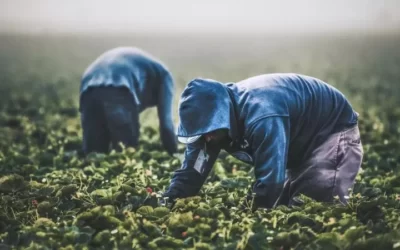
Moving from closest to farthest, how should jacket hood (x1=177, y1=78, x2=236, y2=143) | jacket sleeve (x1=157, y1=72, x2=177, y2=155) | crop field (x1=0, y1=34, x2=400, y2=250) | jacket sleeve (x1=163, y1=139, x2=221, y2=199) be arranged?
→ 1. crop field (x1=0, y1=34, x2=400, y2=250)
2. jacket hood (x1=177, y1=78, x2=236, y2=143)
3. jacket sleeve (x1=163, y1=139, x2=221, y2=199)
4. jacket sleeve (x1=157, y1=72, x2=177, y2=155)

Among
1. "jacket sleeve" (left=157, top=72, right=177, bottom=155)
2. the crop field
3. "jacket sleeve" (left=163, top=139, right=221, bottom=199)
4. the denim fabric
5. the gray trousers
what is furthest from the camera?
"jacket sleeve" (left=157, top=72, right=177, bottom=155)

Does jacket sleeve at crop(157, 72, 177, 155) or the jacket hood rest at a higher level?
the jacket hood

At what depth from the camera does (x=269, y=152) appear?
382 cm

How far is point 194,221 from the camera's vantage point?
12.6 feet

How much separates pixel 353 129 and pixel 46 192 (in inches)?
73.7

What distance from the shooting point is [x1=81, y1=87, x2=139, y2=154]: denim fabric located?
5.98 metres

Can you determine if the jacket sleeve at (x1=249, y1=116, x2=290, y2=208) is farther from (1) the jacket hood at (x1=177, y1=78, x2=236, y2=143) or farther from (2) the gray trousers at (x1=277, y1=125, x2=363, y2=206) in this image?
(2) the gray trousers at (x1=277, y1=125, x2=363, y2=206)

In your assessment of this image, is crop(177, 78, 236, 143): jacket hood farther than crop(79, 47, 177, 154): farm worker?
No

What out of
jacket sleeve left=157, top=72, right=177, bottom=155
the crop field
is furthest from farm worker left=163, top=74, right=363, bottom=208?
jacket sleeve left=157, top=72, right=177, bottom=155

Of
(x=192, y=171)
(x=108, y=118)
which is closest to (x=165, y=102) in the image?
(x=108, y=118)

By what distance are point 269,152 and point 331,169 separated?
2.28 ft

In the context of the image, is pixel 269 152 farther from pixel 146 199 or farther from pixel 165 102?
pixel 165 102

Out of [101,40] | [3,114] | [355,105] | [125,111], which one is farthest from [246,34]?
[125,111]

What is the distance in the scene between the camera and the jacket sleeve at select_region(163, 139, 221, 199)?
4.20 m
